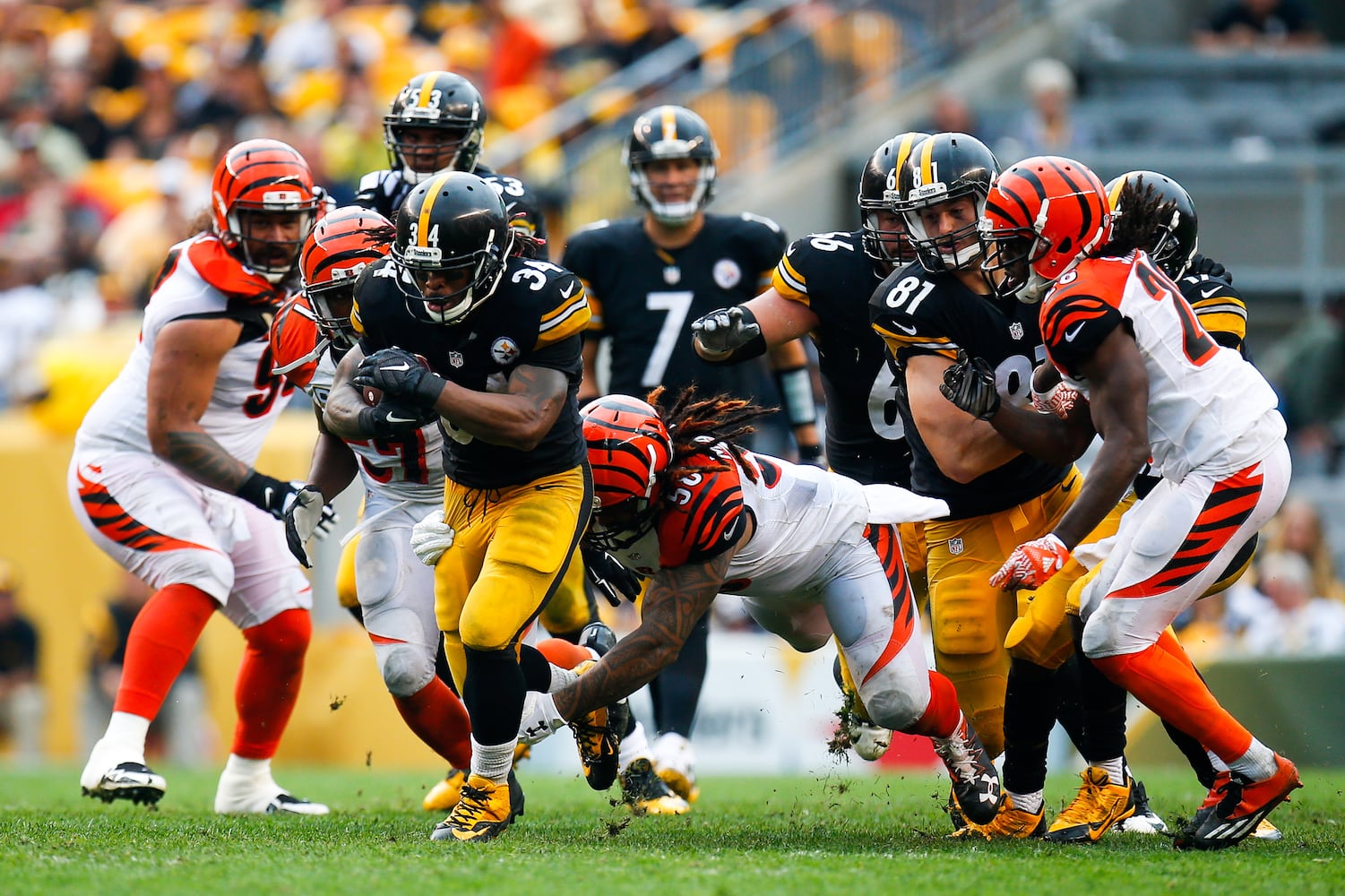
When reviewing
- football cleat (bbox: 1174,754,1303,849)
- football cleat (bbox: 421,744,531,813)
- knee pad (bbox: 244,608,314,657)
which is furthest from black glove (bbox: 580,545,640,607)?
football cleat (bbox: 1174,754,1303,849)

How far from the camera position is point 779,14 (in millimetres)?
13180

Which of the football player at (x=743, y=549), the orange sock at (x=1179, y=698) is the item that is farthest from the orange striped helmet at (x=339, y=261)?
the orange sock at (x=1179, y=698)

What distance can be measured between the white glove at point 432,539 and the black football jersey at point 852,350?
1.44 meters

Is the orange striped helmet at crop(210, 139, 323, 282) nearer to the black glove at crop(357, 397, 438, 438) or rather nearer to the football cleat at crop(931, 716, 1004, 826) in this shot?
the black glove at crop(357, 397, 438, 438)

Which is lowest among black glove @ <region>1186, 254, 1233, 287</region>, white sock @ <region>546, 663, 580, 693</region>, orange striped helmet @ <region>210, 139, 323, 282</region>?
white sock @ <region>546, 663, 580, 693</region>

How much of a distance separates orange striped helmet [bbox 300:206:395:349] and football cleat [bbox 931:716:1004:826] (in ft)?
7.45

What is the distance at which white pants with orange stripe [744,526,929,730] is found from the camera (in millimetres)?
5184

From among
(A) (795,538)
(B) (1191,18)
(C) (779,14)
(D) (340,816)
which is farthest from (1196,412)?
Result: (B) (1191,18)

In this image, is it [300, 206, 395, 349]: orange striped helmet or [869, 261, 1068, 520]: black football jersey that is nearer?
[869, 261, 1068, 520]: black football jersey

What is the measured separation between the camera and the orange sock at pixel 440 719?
220 inches

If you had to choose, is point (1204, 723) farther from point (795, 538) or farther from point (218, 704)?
point (218, 704)

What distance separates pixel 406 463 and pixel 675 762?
1.43 metres

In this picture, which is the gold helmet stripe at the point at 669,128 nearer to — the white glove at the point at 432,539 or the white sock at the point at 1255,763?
the white glove at the point at 432,539

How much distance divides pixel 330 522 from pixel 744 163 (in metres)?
6.93
